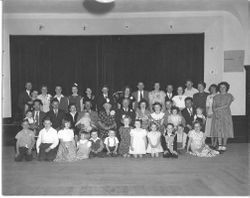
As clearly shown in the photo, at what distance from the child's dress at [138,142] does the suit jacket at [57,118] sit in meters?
1.56

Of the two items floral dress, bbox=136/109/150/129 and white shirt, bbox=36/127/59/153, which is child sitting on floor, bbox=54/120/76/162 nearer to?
white shirt, bbox=36/127/59/153

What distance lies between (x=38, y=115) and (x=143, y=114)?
7.37ft

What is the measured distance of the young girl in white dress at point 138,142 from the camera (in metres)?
6.88

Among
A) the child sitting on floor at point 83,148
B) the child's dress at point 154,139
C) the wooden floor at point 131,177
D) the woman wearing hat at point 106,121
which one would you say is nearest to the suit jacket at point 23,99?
the wooden floor at point 131,177

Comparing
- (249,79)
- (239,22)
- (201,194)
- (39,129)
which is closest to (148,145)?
(39,129)

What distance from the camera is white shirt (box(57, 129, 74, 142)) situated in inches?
266

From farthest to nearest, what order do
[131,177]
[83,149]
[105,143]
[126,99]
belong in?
1. [126,99]
2. [105,143]
3. [83,149]
4. [131,177]

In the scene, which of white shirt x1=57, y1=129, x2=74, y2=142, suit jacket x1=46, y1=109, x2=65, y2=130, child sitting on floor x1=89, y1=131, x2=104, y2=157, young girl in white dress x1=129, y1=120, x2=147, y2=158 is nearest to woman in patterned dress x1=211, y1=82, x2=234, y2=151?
young girl in white dress x1=129, y1=120, x2=147, y2=158

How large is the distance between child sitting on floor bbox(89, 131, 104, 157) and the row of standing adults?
457mm

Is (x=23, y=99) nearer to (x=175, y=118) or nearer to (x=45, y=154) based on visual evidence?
(x=45, y=154)

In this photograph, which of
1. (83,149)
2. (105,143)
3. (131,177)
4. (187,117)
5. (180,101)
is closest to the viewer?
(131,177)

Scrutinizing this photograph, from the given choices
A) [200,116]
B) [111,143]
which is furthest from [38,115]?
[200,116]

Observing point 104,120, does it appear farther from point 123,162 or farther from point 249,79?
point 249,79

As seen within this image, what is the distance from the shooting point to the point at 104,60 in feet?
32.4
